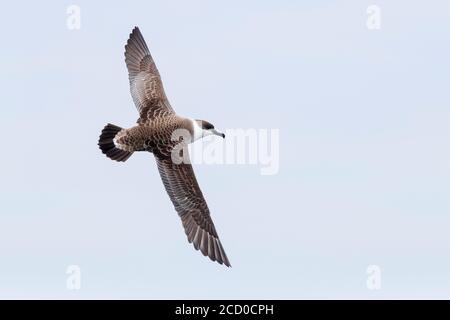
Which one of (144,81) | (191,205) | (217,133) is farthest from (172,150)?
(144,81)

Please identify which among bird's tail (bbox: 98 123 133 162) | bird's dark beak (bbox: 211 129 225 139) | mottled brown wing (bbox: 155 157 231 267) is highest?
bird's dark beak (bbox: 211 129 225 139)

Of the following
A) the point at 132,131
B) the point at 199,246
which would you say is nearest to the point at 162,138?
the point at 132,131

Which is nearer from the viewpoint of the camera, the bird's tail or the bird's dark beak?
the bird's tail

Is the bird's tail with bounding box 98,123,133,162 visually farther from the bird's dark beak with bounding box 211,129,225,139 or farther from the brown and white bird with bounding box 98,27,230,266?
the bird's dark beak with bounding box 211,129,225,139

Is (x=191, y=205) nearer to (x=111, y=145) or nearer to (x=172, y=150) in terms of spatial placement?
(x=172, y=150)

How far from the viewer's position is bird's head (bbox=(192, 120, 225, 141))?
17562mm

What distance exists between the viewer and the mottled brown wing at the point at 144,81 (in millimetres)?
17891

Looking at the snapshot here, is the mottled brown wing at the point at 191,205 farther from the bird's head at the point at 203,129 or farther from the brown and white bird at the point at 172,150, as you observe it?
the bird's head at the point at 203,129

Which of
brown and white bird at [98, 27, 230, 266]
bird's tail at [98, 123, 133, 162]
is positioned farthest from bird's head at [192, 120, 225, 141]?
bird's tail at [98, 123, 133, 162]

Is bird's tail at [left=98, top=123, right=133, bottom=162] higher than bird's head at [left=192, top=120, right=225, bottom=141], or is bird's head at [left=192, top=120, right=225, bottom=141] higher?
bird's head at [left=192, top=120, right=225, bottom=141]

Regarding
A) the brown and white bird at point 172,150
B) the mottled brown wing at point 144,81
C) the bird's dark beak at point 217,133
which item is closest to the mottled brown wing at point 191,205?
the brown and white bird at point 172,150

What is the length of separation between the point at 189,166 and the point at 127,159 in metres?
1.12

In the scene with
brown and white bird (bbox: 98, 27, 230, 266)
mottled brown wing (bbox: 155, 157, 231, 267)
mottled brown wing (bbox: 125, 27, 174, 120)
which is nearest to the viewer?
brown and white bird (bbox: 98, 27, 230, 266)

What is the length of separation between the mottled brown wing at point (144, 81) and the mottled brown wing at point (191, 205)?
112cm
